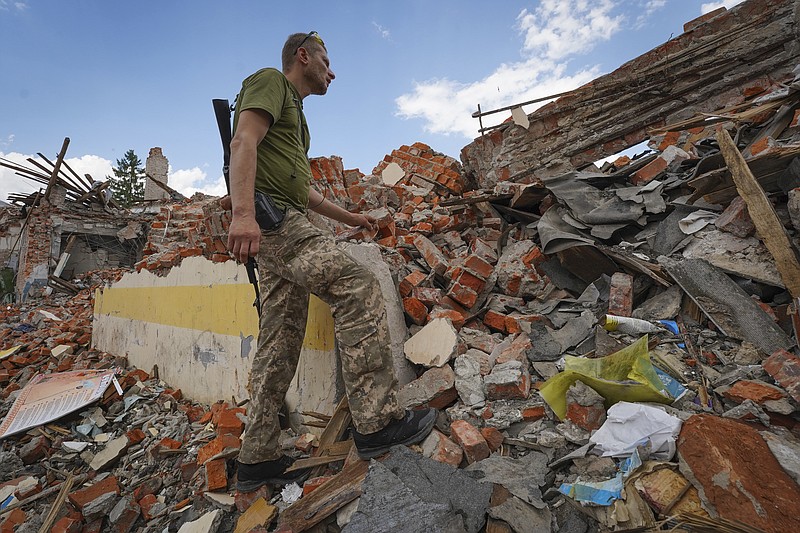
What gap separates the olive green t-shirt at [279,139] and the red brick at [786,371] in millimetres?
2157

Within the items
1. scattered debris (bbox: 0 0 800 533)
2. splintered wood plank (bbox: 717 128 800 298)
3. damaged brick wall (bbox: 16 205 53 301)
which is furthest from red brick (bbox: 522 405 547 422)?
damaged brick wall (bbox: 16 205 53 301)

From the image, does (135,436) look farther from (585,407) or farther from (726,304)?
(726,304)

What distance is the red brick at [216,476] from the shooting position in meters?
1.97

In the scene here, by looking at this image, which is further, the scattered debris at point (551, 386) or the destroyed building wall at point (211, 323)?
the destroyed building wall at point (211, 323)

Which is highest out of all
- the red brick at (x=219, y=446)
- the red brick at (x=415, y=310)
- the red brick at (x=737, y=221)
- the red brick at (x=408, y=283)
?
the red brick at (x=737, y=221)

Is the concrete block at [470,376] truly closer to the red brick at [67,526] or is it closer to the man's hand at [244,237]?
the man's hand at [244,237]

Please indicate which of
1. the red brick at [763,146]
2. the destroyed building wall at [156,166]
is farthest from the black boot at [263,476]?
the destroyed building wall at [156,166]

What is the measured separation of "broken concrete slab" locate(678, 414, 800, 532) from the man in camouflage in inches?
37.4

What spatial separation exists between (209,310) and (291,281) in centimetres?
190

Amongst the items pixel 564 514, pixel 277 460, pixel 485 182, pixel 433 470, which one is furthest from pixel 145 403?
pixel 485 182

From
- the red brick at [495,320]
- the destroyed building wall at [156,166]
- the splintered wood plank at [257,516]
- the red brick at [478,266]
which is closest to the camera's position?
the splintered wood plank at [257,516]

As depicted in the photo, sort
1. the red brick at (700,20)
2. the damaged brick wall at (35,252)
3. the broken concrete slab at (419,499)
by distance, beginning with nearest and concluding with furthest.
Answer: the broken concrete slab at (419,499) < the red brick at (700,20) < the damaged brick wall at (35,252)

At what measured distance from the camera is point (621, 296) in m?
2.37

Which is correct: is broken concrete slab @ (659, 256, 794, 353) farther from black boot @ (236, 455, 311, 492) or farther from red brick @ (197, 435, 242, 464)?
red brick @ (197, 435, 242, 464)
